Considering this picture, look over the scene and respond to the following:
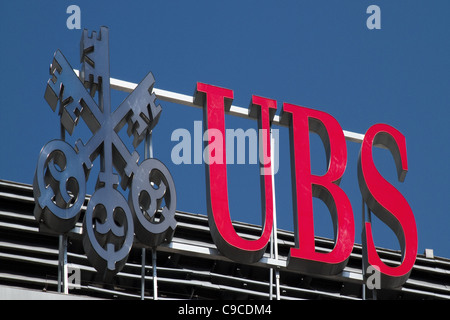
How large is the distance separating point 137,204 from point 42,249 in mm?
4944

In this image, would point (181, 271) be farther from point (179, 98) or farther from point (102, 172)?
point (102, 172)

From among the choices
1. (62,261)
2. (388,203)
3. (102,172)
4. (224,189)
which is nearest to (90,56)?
(102,172)

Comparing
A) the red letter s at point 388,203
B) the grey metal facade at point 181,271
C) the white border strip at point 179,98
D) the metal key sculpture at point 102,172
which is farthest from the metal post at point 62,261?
the red letter s at point 388,203

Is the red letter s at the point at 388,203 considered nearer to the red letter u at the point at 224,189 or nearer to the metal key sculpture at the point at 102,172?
the red letter u at the point at 224,189

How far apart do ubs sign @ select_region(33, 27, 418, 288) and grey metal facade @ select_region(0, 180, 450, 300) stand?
0.86 meters

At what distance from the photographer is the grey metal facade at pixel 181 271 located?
2598 cm

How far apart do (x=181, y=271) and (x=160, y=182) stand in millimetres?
4917

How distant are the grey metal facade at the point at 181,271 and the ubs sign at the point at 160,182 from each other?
Answer: 2.81 ft

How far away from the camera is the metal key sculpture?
21.7 meters

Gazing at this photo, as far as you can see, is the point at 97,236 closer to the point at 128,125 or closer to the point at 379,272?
the point at 128,125

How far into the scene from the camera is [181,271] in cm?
2755
